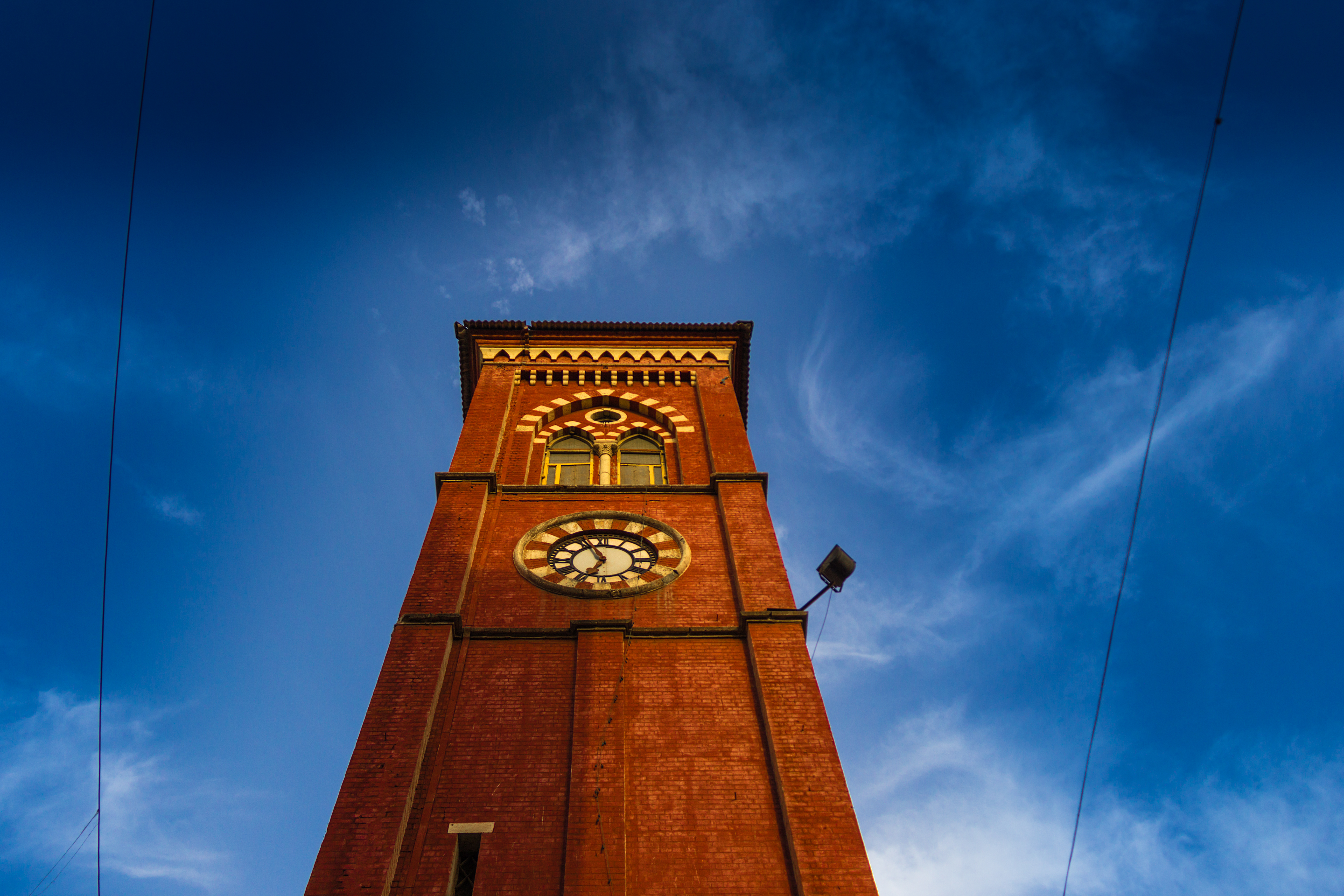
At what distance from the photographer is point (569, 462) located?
20484 millimetres

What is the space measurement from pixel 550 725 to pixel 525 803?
132 centimetres

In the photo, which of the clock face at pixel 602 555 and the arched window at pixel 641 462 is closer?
the clock face at pixel 602 555

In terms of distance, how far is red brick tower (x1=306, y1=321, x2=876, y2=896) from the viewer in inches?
408

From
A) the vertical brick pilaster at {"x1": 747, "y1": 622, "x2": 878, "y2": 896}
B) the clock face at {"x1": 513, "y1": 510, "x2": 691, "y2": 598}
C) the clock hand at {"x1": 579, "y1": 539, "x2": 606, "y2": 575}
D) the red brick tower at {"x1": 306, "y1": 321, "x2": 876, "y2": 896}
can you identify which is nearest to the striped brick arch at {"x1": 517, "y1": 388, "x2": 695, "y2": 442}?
the red brick tower at {"x1": 306, "y1": 321, "x2": 876, "y2": 896}

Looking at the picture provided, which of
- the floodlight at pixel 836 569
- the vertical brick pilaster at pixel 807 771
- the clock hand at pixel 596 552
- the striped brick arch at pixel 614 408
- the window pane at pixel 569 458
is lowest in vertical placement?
the vertical brick pilaster at pixel 807 771

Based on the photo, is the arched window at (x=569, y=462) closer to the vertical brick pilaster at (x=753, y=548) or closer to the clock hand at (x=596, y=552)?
the clock hand at (x=596, y=552)

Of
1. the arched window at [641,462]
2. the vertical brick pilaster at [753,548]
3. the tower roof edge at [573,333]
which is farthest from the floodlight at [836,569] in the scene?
the tower roof edge at [573,333]

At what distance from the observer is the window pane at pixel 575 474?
65.1 feet

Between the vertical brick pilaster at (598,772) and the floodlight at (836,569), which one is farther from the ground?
the floodlight at (836,569)

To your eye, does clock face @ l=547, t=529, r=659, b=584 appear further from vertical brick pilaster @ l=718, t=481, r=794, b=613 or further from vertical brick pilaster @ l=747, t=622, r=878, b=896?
vertical brick pilaster @ l=747, t=622, r=878, b=896

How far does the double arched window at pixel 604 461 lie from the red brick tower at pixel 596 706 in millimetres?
80

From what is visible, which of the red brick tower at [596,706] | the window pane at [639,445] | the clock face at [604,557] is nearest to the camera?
the red brick tower at [596,706]

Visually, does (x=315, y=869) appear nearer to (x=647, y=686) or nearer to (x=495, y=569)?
(x=647, y=686)

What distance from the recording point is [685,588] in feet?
49.9
